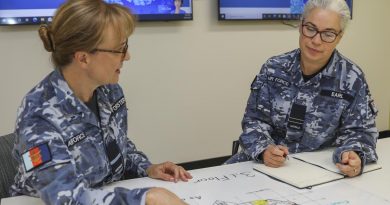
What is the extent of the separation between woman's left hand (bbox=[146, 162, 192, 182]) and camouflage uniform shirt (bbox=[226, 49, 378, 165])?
0.34 m

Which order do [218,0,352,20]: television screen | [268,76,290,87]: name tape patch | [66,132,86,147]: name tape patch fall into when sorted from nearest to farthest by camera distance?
[66,132,86,147]: name tape patch → [268,76,290,87]: name tape patch → [218,0,352,20]: television screen

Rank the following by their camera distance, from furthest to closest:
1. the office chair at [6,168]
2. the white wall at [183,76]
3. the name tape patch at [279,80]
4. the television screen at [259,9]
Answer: the television screen at [259,9], the white wall at [183,76], the name tape patch at [279,80], the office chair at [6,168]

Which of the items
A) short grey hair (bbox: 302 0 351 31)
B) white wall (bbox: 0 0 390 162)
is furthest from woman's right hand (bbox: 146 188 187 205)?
white wall (bbox: 0 0 390 162)

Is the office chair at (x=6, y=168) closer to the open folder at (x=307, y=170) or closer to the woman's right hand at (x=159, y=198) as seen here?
the woman's right hand at (x=159, y=198)

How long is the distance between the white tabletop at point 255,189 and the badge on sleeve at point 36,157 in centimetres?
21

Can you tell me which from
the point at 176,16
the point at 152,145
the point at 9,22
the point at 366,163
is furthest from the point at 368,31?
the point at 9,22

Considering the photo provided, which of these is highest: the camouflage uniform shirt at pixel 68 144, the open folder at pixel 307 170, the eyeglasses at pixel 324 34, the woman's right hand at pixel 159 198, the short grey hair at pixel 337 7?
the short grey hair at pixel 337 7

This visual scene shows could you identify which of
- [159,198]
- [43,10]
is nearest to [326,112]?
[159,198]

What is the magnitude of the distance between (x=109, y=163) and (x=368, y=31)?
326 centimetres

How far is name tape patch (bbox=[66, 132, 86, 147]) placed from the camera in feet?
3.77

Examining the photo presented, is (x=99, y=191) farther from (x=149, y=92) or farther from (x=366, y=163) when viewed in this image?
(x=149, y=92)

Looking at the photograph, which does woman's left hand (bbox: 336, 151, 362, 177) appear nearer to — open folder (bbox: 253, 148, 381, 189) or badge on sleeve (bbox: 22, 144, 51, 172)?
open folder (bbox: 253, 148, 381, 189)

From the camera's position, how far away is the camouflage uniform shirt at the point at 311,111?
5.41 ft

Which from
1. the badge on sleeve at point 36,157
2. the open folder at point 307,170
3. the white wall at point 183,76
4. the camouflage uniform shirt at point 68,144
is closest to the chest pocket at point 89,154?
the camouflage uniform shirt at point 68,144
